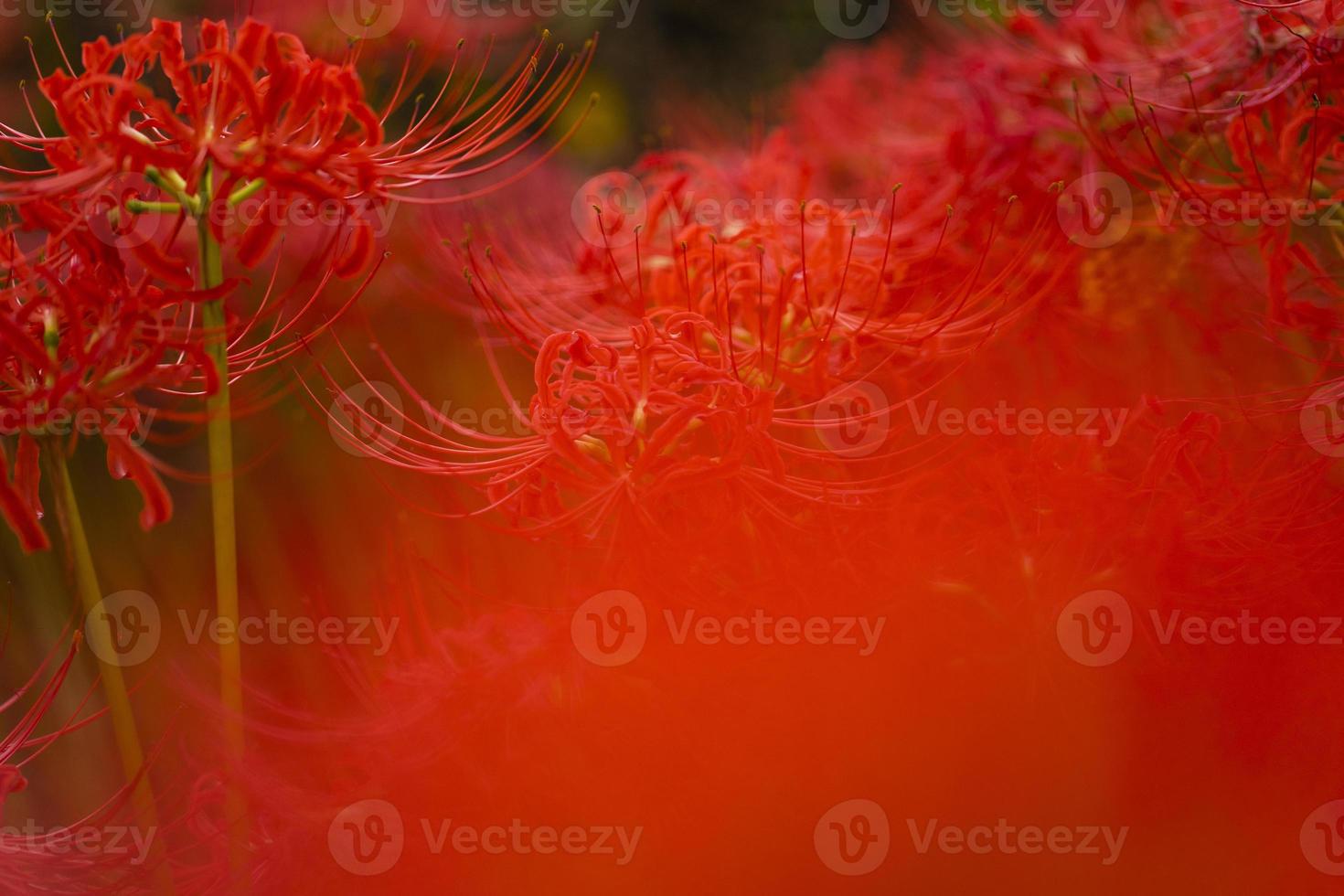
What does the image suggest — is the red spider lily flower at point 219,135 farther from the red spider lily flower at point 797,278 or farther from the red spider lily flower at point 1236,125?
the red spider lily flower at point 1236,125

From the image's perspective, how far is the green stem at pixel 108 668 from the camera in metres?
0.43

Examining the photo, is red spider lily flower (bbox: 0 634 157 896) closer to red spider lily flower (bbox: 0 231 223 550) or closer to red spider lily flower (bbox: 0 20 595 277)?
red spider lily flower (bbox: 0 231 223 550)

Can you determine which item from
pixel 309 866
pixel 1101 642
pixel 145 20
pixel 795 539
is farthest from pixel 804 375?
pixel 145 20

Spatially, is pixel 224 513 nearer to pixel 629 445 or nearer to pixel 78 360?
pixel 78 360

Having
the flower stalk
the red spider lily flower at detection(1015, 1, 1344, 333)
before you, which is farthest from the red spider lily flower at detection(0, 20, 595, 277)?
the red spider lily flower at detection(1015, 1, 1344, 333)

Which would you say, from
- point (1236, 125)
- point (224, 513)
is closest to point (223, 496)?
point (224, 513)

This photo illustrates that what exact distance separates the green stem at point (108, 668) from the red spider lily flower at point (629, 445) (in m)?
0.14

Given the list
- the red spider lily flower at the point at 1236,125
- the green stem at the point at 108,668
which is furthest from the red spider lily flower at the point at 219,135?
the red spider lily flower at the point at 1236,125

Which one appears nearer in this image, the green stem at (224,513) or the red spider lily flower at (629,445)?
the green stem at (224,513)

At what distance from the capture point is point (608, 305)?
2.37ft

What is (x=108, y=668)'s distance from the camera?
455 mm

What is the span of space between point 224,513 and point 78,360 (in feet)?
0.27

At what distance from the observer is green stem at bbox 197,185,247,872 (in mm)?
413

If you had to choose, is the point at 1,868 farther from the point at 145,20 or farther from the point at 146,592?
the point at 145,20
